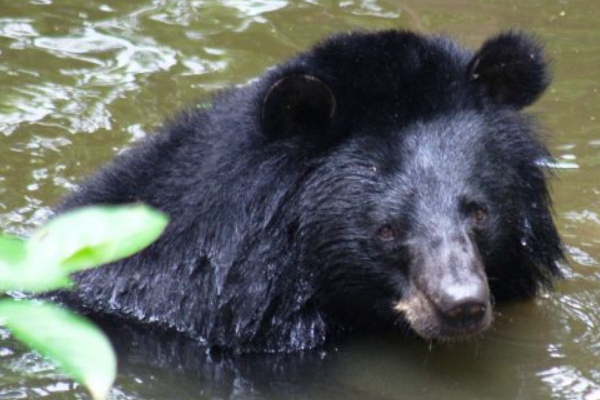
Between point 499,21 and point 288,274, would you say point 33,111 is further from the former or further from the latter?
point 499,21

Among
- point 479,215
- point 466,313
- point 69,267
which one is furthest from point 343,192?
point 69,267

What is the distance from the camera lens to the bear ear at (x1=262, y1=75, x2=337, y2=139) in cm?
557

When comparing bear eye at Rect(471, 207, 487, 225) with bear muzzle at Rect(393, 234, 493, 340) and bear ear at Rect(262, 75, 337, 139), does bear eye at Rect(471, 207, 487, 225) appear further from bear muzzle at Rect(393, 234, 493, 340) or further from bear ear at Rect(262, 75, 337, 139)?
bear ear at Rect(262, 75, 337, 139)

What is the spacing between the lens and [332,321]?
6.18 m

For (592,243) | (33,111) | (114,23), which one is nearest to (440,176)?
(592,243)

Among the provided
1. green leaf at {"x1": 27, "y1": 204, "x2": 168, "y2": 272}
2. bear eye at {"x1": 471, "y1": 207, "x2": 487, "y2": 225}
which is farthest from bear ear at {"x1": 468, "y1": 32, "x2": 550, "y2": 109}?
green leaf at {"x1": 27, "y1": 204, "x2": 168, "y2": 272}

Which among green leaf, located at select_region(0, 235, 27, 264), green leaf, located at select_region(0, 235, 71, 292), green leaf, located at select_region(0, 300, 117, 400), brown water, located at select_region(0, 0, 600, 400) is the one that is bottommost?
brown water, located at select_region(0, 0, 600, 400)

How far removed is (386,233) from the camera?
562 centimetres

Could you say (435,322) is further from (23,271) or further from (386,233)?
(23,271)

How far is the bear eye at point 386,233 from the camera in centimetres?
558

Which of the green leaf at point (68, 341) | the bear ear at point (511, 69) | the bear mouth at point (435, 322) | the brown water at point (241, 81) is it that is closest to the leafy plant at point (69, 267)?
the green leaf at point (68, 341)

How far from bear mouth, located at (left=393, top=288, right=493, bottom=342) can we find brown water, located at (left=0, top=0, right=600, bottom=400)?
54 centimetres

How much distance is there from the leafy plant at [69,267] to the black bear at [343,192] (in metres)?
4.20

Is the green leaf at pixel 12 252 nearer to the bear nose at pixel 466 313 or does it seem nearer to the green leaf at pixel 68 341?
the green leaf at pixel 68 341
